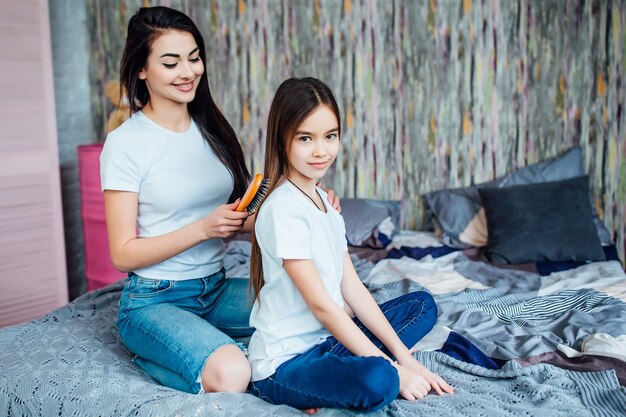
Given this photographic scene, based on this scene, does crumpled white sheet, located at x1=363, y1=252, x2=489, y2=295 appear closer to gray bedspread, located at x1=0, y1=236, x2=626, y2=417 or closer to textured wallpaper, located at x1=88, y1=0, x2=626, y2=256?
gray bedspread, located at x1=0, y1=236, x2=626, y2=417

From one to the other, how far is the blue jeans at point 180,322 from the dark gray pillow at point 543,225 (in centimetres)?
123

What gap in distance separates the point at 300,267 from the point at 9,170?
2.01 meters

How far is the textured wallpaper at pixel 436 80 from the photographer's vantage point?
3107 millimetres

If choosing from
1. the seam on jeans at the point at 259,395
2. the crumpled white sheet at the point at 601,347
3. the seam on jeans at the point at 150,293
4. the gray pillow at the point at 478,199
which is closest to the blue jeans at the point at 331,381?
the seam on jeans at the point at 259,395

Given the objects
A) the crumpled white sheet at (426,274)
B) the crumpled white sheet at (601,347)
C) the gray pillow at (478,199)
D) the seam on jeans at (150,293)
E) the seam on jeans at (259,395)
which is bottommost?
the seam on jeans at (259,395)

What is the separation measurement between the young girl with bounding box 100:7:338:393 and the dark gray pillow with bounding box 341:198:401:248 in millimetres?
1129

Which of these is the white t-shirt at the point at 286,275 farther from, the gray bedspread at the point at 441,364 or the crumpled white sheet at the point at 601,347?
the crumpled white sheet at the point at 601,347

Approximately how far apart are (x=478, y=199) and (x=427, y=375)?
1.64m

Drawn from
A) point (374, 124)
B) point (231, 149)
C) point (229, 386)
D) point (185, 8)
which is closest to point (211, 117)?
point (231, 149)

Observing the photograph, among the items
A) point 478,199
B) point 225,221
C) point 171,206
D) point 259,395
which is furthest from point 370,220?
point 259,395

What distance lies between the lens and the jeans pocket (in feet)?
6.26

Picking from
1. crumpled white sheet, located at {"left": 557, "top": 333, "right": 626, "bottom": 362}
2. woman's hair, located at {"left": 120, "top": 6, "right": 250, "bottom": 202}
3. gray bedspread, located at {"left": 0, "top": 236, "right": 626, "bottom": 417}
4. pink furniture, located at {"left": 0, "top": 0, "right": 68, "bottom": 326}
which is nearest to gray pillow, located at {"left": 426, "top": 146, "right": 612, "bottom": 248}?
gray bedspread, located at {"left": 0, "top": 236, "right": 626, "bottom": 417}

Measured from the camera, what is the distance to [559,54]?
3.12 metres

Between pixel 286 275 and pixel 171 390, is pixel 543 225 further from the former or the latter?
pixel 171 390
